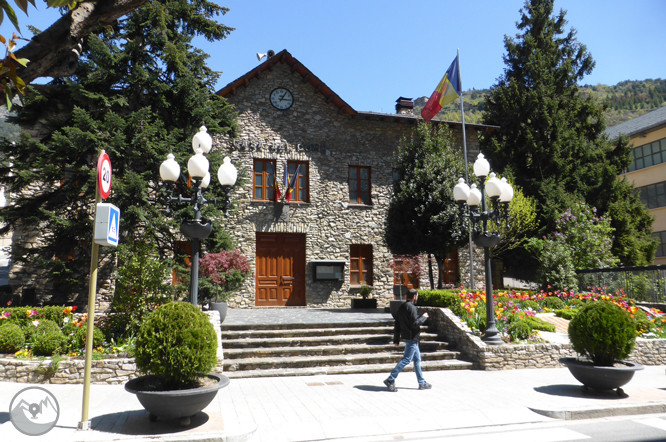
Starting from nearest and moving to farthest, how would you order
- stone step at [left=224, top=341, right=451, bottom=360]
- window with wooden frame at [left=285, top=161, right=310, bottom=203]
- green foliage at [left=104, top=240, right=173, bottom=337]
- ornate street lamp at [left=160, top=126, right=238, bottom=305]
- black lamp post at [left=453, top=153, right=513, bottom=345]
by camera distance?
ornate street lamp at [left=160, top=126, right=238, bottom=305] < green foliage at [left=104, top=240, right=173, bottom=337] < stone step at [left=224, top=341, right=451, bottom=360] < black lamp post at [left=453, top=153, right=513, bottom=345] < window with wooden frame at [left=285, top=161, right=310, bottom=203]

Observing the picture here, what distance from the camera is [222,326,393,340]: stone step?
10.6 meters

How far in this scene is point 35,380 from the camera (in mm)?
7988

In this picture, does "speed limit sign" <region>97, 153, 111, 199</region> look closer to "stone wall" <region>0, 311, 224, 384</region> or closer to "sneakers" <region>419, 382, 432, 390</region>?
"stone wall" <region>0, 311, 224, 384</region>

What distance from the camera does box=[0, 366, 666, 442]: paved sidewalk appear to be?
5512 mm

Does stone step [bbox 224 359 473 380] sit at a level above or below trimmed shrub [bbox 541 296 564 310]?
below

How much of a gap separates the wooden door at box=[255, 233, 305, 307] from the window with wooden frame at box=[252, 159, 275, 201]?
159 centimetres

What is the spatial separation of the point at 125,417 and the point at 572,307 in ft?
45.2

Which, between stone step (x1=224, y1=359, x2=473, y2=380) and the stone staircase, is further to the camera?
the stone staircase

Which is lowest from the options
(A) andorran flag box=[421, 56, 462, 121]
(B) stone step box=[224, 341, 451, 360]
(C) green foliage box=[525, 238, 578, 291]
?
(B) stone step box=[224, 341, 451, 360]

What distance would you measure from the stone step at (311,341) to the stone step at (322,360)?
1.80 feet

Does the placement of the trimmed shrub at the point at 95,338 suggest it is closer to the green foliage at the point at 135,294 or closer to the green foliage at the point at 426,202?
→ the green foliage at the point at 135,294

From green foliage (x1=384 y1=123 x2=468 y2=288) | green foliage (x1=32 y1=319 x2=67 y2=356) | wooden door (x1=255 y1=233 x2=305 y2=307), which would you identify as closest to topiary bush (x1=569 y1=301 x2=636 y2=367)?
green foliage (x1=384 y1=123 x2=468 y2=288)
